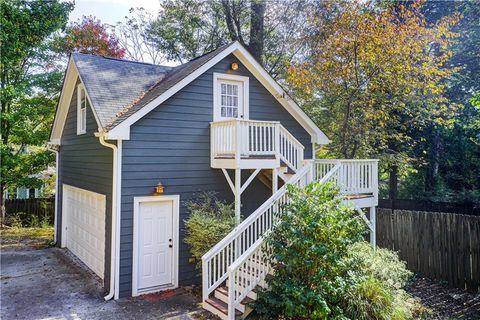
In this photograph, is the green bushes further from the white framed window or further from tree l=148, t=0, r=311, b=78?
tree l=148, t=0, r=311, b=78

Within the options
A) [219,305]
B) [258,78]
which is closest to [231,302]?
[219,305]

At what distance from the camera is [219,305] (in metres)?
6.69

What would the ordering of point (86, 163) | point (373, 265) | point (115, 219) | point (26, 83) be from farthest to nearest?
point (26, 83), point (86, 163), point (115, 219), point (373, 265)

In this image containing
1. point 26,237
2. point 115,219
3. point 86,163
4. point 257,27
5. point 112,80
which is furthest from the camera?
point 257,27

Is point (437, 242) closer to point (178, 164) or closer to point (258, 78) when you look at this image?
point (258, 78)

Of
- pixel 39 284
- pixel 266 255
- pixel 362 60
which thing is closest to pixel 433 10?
pixel 362 60

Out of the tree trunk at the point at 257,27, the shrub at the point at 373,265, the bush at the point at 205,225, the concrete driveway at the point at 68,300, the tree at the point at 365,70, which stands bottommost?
the concrete driveway at the point at 68,300

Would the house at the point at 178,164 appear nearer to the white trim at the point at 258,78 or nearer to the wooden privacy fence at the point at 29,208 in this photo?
the white trim at the point at 258,78

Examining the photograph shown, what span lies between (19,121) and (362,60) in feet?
46.4

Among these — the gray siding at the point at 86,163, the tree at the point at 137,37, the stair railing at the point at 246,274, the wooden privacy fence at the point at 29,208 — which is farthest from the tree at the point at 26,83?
the stair railing at the point at 246,274

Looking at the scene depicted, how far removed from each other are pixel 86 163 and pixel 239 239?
18.2 feet

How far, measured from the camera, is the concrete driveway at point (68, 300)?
6754 millimetres

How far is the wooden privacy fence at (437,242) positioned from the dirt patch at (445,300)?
0.32 m

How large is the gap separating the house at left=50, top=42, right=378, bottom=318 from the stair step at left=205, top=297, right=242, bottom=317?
0.09 ft
